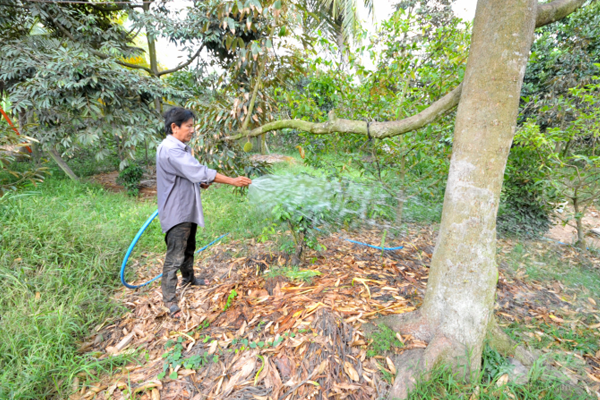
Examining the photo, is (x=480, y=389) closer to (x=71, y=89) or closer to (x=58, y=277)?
(x=58, y=277)

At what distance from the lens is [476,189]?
5.17ft

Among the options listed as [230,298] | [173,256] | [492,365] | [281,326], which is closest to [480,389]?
[492,365]

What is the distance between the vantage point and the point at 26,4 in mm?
5898

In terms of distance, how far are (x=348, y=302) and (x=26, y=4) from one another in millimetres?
8760

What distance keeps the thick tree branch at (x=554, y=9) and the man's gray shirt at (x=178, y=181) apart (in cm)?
234

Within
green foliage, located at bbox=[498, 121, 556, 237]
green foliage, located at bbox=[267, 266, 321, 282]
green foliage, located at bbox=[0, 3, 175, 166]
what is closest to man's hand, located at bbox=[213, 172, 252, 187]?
green foliage, located at bbox=[267, 266, 321, 282]

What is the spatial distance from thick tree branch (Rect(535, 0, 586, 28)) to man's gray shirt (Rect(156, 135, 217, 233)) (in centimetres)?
234

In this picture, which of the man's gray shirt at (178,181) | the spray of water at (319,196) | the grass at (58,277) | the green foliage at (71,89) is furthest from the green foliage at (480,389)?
the green foliage at (71,89)

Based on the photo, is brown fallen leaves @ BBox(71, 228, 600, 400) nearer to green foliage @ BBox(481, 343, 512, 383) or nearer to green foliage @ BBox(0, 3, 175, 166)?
green foliage @ BBox(481, 343, 512, 383)

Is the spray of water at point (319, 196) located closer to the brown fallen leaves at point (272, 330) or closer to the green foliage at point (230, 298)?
the brown fallen leaves at point (272, 330)

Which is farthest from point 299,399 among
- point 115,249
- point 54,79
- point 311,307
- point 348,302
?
point 54,79

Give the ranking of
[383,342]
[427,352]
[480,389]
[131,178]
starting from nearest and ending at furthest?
[480,389] < [427,352] < [383,342] < [131,178]

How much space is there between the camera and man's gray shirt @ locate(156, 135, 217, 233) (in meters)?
2.25

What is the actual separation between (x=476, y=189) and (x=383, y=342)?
1.12m
